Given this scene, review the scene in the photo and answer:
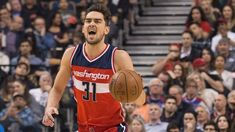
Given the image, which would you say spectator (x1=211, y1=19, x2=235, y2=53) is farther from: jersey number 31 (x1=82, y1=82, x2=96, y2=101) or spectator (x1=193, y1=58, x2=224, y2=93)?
jersey number 31 (x1=82, y1=82, x2=96, y2=101)

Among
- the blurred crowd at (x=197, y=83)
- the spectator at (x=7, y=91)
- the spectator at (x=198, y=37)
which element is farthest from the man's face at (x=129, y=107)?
the spectator at (x=198, y=37)

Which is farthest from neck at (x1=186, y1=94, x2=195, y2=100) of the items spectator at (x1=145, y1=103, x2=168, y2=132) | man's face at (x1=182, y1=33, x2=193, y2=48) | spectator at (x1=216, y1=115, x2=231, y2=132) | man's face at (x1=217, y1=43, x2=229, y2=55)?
man's face at (x1=182, y1=33, x2=193, y2=48)

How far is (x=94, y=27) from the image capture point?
9.20 metres

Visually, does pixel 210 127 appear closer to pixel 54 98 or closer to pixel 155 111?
pixel 155 111

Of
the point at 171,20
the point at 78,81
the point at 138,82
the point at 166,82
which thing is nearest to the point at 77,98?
the point at 78,81

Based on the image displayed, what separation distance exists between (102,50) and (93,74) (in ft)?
0.96

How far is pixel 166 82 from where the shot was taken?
48.8 ft

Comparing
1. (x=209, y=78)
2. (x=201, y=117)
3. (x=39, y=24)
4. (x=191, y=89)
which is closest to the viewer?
(x=201, y=117)

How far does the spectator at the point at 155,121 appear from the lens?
13.6 m

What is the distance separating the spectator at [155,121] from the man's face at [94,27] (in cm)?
451

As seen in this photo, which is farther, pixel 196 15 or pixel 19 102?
pixel 196 15

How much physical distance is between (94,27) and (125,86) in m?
0.76

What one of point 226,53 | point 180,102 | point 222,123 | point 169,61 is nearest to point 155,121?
point 180,102

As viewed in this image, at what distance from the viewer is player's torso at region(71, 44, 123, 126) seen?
30.3ft
